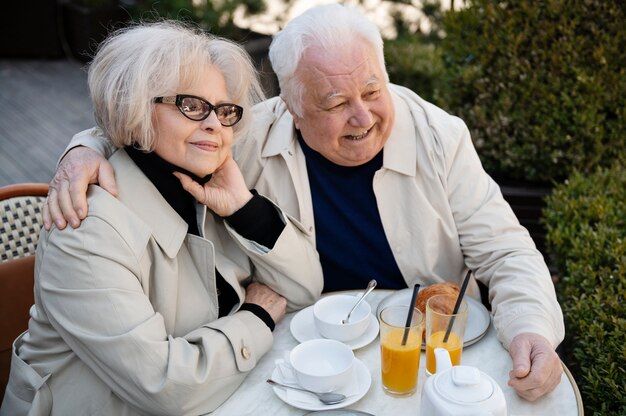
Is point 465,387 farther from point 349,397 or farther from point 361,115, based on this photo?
point 361,115

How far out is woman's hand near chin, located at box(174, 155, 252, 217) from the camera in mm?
1932

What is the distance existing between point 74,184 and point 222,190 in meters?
0.44

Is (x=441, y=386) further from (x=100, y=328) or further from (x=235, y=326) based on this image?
(x=100, y=328)

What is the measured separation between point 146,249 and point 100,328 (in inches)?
10.4

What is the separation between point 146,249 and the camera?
1809 mm

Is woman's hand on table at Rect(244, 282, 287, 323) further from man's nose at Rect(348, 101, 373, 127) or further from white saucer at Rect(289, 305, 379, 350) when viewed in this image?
man's nose at Rect(348, 101, 373, 127)

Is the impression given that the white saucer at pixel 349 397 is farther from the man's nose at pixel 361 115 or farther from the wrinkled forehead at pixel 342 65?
the wrinkled forehead at pixel 342 65

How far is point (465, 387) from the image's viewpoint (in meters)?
1.38

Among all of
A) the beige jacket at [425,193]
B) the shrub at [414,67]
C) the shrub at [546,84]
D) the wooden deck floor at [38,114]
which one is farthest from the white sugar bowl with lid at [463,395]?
the wooden deck floor at [38,114]

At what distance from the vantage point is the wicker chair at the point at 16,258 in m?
2.13

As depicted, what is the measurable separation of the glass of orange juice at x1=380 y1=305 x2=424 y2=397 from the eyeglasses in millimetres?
729

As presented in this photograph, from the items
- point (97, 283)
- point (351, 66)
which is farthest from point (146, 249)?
point (351, 66)

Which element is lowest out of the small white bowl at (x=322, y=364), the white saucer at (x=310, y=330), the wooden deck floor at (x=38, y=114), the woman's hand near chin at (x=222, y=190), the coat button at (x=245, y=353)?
the wooden deck floor at (x=38, y=114)

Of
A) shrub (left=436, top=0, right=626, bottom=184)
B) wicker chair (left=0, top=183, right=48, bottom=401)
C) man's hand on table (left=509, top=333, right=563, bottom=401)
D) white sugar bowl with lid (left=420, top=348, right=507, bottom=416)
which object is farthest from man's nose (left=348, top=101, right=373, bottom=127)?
shrub (left=436, top=0, right=626, bottom=184)
